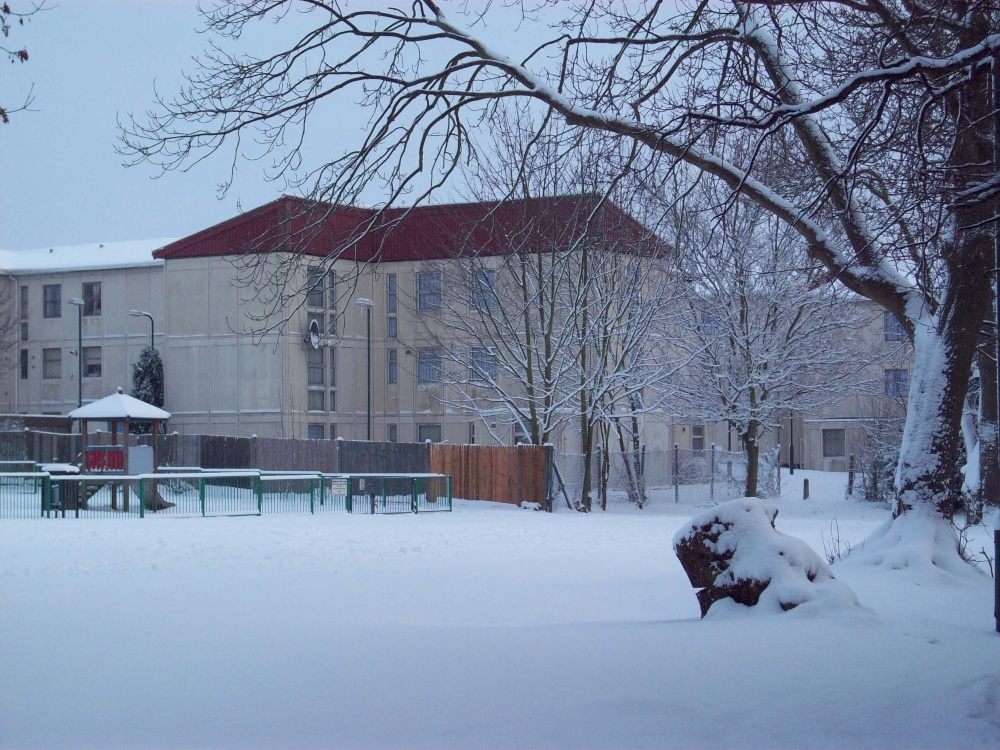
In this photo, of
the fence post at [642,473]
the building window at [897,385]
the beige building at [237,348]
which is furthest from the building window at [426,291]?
the building window at [897,385]

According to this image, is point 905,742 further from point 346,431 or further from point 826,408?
point 346,431

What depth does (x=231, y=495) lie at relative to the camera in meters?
27.4

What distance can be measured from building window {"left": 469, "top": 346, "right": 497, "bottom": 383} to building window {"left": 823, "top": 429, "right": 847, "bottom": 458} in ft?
86.3

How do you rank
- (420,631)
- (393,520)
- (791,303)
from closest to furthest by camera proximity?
(420,631)
(393,520)
(791,303)

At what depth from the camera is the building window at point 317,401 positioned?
50219mm

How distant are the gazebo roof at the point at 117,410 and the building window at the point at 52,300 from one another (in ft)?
90.1

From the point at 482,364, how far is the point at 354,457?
753 centimetres

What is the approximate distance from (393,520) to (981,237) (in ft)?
52.6

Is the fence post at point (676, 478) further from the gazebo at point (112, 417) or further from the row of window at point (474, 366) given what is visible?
the gazebo at point (112, 417)

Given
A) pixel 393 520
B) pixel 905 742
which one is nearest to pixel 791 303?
pixel 393 520

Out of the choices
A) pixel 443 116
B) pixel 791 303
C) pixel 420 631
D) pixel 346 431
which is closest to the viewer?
pixel 420 631

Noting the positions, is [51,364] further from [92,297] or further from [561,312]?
[561,312]

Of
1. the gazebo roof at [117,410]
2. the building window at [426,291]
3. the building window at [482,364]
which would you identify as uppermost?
the building window at [426,291]

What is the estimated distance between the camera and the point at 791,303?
1291 inches
